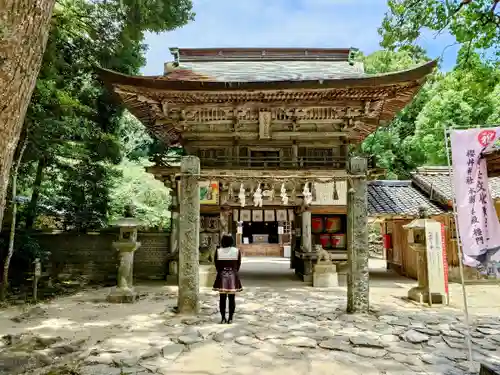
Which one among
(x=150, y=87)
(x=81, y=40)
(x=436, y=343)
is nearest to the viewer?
(x=436, y=343)

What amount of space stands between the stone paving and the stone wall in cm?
398

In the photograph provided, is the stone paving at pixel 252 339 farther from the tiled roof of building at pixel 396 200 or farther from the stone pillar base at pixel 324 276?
the tiled roof of building at pixel 396 200

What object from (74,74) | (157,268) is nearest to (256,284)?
(157,268)

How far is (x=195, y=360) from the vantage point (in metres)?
5.16

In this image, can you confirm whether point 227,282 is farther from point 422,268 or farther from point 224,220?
point 224,220

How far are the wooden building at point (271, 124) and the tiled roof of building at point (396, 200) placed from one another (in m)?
1.66

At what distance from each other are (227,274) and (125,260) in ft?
15.0

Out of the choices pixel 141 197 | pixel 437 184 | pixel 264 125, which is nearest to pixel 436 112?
pixel 437 184

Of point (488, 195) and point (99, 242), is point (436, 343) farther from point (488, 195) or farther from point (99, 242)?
point (99, 242)

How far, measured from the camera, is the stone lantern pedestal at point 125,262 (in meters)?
9.67

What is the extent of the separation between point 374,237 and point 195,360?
22963mm

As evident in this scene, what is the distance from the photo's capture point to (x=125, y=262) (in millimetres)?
10242

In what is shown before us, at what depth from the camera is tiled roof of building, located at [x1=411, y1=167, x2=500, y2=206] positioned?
14.0m

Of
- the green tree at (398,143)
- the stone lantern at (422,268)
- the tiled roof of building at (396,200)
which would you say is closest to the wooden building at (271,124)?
the tiled roof of building at (396,200)
